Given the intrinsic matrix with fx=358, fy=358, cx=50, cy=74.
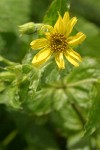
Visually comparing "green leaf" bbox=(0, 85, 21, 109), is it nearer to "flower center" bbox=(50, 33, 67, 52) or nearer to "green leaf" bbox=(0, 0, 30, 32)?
"flower center" bbox=(50, 33, 67, 52)

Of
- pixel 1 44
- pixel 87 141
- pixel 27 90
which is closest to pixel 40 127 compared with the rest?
pixel 87 141

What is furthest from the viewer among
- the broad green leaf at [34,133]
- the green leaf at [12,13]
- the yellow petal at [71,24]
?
the broad green leaf at [34,133]

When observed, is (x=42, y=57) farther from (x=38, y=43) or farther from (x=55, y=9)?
(x=55, y=9)

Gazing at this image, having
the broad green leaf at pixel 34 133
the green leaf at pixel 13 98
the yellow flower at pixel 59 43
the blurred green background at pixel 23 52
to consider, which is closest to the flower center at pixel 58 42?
the yellow flower at pixel 59 43

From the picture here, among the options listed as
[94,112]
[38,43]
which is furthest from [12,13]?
[94,112]

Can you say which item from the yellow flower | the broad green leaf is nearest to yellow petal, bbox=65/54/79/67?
the yellow flower

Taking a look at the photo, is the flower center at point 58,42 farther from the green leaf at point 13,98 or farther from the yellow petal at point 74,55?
the green leaf at point 13,98
